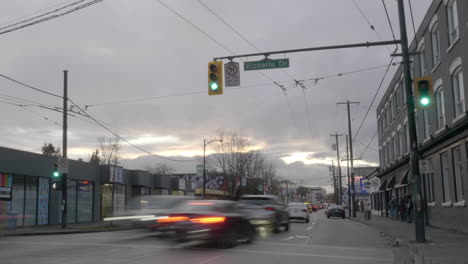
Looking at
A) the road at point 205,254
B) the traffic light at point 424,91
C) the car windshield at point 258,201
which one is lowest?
the road at point 205,254

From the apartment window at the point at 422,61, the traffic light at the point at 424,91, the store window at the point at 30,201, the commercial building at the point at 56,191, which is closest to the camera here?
the traffic light at the point at 424,91

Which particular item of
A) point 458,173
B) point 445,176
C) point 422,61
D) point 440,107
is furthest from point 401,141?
point 458,173

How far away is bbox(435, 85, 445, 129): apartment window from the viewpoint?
970 inches

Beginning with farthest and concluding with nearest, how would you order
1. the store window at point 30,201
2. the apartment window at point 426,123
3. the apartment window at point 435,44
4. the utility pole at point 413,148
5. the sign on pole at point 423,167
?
the store window at point 30,201 < the apartment window at point 426,123 < the apartment window at point 435,44 < the sign on pole at point 423,167 < the utility pole at point 413,148

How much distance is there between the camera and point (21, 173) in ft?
97.1

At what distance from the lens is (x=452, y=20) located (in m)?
22.2

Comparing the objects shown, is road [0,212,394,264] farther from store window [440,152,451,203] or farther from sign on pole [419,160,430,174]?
store window [440,152,451,203]

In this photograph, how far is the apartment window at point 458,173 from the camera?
22188 millimetres

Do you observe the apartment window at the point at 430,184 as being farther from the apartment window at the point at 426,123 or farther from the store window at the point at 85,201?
the store window at the point at 85,201

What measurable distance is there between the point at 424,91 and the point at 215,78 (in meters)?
7.00

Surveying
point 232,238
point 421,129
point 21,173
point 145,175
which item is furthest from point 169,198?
point 145,175

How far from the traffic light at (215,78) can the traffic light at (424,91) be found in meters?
6.60

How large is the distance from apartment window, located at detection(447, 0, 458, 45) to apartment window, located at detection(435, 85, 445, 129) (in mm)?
3273

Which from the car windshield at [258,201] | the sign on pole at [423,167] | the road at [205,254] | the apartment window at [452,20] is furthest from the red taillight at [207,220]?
the apartment window at [452,20]
